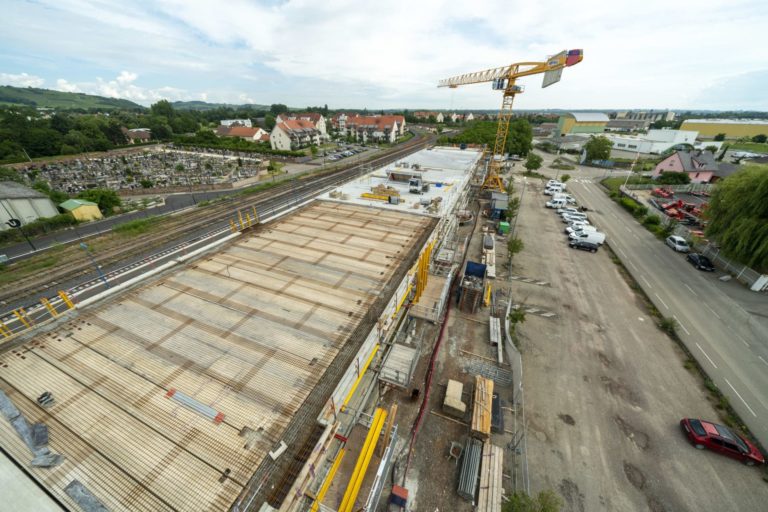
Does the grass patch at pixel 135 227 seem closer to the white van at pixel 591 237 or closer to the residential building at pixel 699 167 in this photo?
the white van at pixel 591 237

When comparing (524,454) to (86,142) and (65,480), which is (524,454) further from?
(86,142)

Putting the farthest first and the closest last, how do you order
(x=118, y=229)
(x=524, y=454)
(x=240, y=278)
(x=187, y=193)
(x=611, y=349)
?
(x=187, y=193) → (x=118, y=229) → (x=611, y=349) → (x=240, y=278) → (x=524, y=454)

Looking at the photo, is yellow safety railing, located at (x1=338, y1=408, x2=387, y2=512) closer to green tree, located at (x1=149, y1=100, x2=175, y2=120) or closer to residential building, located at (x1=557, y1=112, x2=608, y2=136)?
residential building, located at (x1=557, y1=112, x2=608, y2=136)

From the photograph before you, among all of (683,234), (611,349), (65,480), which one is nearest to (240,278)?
(65,480)

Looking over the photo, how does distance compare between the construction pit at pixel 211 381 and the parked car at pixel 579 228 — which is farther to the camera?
the parked car at pixel 579 228

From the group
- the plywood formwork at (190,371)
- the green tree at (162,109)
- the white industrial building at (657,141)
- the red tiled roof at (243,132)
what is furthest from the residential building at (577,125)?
the green tree at (162,109)
